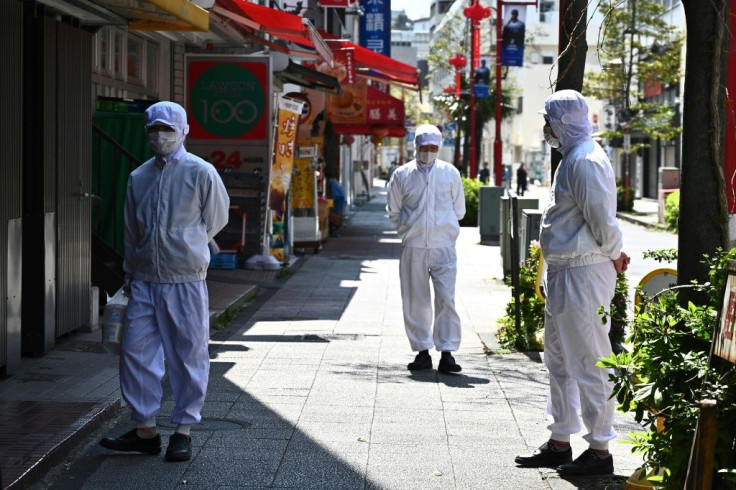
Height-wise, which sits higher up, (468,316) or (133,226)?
(133,226)

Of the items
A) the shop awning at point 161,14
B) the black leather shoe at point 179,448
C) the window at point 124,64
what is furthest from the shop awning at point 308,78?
the black leather shoe at point 179,448

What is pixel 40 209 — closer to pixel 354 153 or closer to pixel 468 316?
pixel 468 316

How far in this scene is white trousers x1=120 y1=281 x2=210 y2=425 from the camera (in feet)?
22.7

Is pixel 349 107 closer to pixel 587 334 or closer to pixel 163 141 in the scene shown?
pixel 163 141

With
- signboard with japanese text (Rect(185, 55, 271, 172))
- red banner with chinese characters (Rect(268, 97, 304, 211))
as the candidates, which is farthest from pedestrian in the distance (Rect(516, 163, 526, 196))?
signboard with japanese text (Rect(185, 55, 271, 172))

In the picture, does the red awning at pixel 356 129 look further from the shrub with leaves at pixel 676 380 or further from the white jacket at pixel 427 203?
the shrub with leaves at pixel 676 380

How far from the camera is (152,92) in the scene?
58.8 feet

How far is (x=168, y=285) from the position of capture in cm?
692

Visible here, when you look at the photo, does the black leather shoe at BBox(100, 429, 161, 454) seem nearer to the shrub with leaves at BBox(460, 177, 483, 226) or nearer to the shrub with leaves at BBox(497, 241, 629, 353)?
the shrub with leaves at BBox(497, 241, 629, 353)

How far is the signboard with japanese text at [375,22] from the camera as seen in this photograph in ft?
119

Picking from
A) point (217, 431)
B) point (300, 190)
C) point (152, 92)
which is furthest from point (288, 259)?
point (217, 431)

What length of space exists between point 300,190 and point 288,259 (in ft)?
10.0

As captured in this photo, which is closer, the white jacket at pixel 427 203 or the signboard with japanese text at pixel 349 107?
the white jacket at pixel 427 203

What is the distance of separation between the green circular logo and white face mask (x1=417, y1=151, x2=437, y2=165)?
8360 mm
